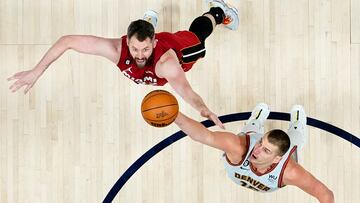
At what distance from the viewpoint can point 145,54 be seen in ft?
11.8

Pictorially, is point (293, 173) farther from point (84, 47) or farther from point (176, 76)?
point (84, 47)

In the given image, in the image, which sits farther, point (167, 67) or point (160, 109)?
point (167, 67)

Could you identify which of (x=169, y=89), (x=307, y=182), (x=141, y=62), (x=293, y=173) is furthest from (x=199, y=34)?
(x=307, y=182)

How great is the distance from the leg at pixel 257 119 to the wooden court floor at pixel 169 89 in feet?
0.51

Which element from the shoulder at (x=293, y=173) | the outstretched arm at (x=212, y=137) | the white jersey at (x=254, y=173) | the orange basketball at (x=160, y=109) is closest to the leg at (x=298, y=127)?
the white jersey at (x=254, y=173)

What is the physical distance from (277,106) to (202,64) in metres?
0.81

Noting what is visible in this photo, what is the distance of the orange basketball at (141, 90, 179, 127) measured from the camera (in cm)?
360

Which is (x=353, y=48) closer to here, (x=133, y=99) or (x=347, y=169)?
(x=347, y=169)

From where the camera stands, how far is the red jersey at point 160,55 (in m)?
3.82

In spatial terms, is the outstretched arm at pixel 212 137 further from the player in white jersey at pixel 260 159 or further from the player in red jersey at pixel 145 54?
the player in red jersey at pixel 145 54

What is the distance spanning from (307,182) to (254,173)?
409 mm

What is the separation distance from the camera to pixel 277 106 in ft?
15.8

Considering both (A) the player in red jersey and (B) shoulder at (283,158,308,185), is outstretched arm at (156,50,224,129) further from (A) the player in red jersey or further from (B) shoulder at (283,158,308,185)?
(B) shoulder at (283,158,308,185)

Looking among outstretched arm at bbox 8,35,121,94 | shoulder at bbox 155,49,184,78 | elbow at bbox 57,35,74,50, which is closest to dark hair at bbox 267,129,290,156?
shoulder at bbox 155,49,184,78
